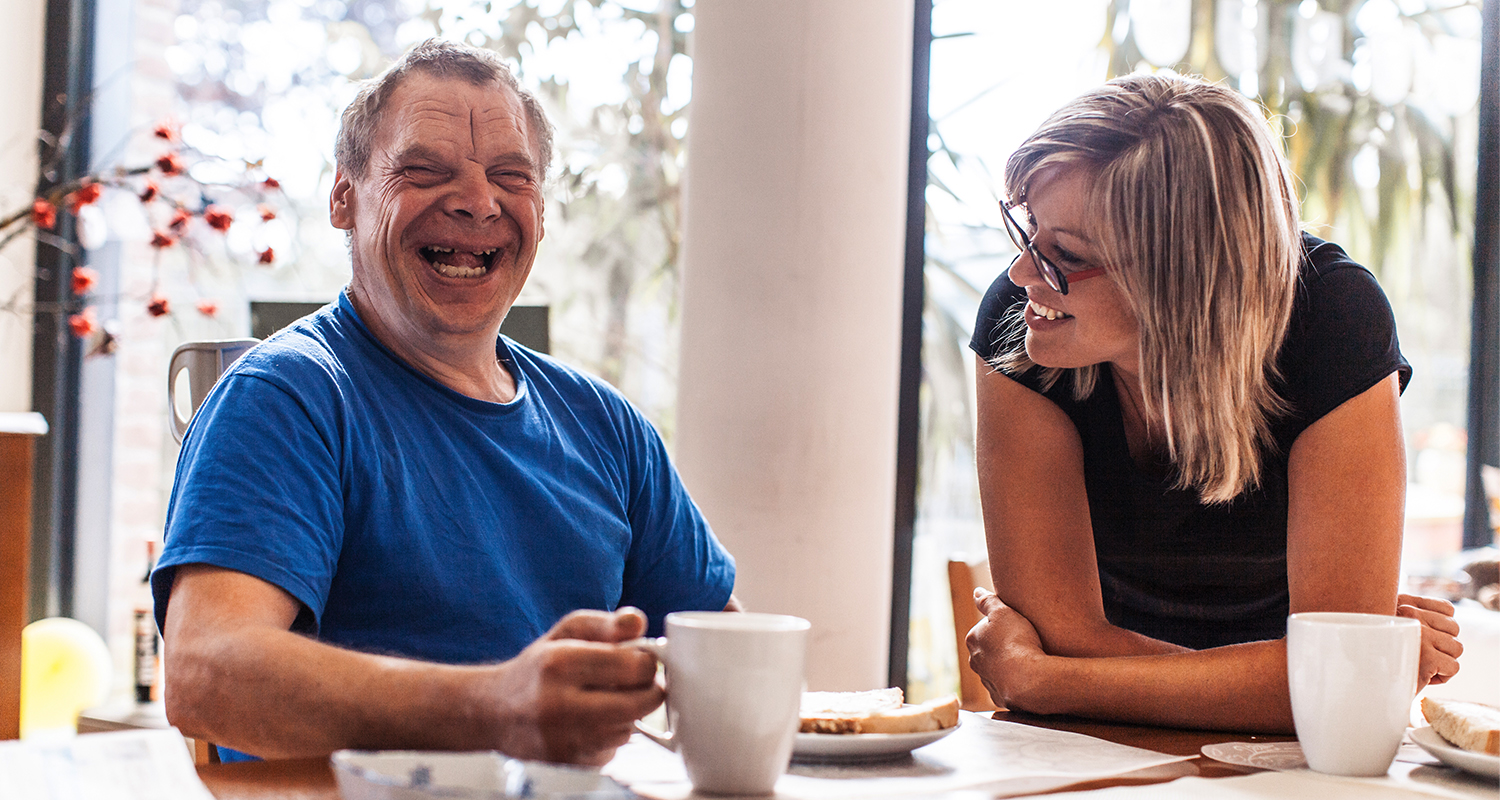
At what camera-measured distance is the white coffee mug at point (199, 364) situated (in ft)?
4.77

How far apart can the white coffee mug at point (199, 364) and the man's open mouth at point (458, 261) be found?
34cm

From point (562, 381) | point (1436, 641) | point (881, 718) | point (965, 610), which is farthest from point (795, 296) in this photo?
point (881, 718)

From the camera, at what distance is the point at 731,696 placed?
70 cm

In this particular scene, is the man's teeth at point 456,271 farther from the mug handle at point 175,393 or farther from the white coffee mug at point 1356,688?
the white coffee mug at point 1356,688

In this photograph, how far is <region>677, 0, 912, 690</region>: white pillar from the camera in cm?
233

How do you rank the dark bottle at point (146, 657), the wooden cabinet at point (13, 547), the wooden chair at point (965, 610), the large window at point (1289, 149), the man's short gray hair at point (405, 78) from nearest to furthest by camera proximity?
the man's short gray hair at point (405, 78)
the wooden chair at point (965, 610)
the wooden cabinet at point (13, 547)
the large window at point (1289, 149)
the dark bottle at point (146, 657)

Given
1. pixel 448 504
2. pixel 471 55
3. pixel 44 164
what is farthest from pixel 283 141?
pixel 448 504

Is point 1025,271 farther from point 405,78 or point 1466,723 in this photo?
point 405,78

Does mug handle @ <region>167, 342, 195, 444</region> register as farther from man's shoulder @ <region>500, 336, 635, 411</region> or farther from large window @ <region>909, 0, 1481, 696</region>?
large window @ <region>909, 0, 1481, 696</region>

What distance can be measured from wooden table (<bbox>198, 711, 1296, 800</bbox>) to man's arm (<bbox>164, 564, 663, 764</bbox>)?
34mm

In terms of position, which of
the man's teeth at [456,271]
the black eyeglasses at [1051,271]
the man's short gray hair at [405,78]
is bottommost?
the man's teeth at [456,271]

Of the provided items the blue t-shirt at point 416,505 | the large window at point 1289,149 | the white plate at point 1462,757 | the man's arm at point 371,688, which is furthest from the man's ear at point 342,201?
the large window at point 1289,149

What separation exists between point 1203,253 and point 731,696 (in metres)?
0.73

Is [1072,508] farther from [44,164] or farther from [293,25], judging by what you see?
[44,164]
